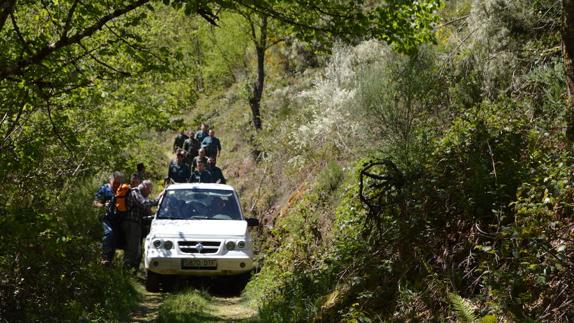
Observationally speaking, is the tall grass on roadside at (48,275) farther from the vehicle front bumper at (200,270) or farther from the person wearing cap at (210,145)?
the person wearing cap at (210,145)

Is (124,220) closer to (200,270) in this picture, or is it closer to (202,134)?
(200,270)

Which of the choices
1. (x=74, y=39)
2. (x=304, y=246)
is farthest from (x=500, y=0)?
(x=74, y=39)

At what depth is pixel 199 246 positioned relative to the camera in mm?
11320

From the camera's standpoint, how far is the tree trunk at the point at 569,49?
641 centimetres

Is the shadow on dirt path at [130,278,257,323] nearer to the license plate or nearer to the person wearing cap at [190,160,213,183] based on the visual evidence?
the license plate

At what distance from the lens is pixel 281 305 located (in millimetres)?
8969

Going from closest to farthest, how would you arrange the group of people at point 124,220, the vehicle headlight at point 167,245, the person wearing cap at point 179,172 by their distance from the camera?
the vehicle headlight at point 167,245, the group of people at point 124,220, the person wearing cap at point 179,172

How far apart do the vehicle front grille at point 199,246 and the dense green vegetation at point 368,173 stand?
814 millimetres

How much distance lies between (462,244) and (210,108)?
119 ft

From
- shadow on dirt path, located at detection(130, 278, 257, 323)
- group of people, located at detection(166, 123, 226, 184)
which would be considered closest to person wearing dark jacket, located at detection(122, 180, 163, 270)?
shadow on dirt path, located at detection(130, 278, 257, 323)

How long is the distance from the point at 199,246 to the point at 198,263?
0.99 ft

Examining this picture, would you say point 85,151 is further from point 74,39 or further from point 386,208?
point 386,208

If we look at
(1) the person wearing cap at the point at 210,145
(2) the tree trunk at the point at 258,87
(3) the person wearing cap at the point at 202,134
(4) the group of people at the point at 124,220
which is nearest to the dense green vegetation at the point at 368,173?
(4) the group of people at the point at 124,220

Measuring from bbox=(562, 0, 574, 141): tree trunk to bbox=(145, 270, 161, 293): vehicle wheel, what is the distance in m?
7.55
